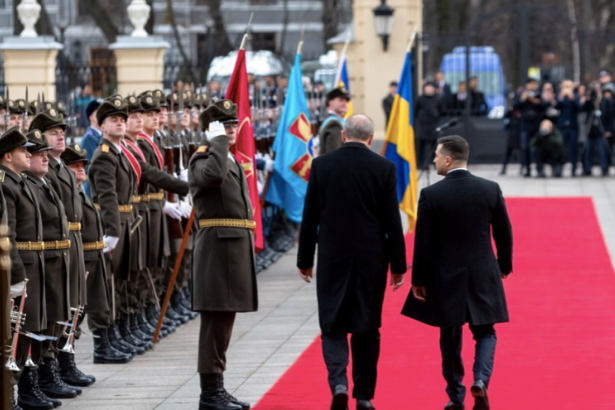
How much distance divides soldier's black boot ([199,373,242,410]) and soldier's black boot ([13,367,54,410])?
0.95m

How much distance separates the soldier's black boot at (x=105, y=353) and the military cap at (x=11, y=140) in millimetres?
2519


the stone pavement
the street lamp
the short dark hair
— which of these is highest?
the street lamp

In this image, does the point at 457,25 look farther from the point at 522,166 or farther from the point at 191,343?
the point at 191,343

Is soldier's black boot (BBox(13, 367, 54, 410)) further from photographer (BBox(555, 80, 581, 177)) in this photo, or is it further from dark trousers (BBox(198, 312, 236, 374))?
photographer (BBox(555, 80, 581, 177))

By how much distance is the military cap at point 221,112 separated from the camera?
8.51 m

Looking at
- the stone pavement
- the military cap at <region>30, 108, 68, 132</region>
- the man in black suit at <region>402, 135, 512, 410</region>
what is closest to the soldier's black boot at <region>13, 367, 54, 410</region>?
the stone pavement

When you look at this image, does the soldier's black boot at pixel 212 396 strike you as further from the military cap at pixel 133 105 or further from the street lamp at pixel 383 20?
the street lamp at pixel 383 20

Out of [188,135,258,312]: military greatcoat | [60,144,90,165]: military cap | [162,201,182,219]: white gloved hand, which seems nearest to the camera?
[188,135,258,312]: military greatcoat

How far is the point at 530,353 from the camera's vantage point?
9.95 metres

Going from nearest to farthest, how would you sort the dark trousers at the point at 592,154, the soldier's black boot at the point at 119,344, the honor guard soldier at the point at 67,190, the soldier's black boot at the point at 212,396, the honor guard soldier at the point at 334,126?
1. the soldier's black boot at the point at 212,396
2. the honor guard soldier at the point at 67,190
3. the soldier's black boot at the point at 119,344
4. the honor guard soldier at the point at 334,126
5. the dark trousers at the point at 592,154

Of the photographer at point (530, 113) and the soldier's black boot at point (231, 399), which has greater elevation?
the photographer at point (530, 113)

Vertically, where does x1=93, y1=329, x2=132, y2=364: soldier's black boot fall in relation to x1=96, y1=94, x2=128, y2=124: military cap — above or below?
below

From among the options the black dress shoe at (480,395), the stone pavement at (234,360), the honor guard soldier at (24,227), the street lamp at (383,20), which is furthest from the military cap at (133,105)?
the street lamp at (383,20)

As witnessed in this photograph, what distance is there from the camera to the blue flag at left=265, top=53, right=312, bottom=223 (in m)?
15.0
